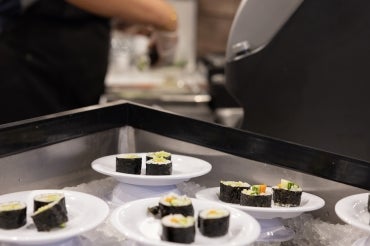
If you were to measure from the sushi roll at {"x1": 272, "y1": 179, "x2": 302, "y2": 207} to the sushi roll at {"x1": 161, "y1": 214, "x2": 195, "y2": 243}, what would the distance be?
238mm

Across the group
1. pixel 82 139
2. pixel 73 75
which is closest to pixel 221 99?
pixel 73 75

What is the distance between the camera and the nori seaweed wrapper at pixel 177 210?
1.05 m

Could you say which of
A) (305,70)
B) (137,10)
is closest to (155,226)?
(305,70)

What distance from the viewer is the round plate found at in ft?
3.20

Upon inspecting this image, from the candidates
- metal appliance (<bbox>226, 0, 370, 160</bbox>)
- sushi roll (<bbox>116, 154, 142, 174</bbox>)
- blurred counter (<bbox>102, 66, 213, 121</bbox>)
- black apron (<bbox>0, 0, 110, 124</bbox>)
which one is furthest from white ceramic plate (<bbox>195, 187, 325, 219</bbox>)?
blurred counter (<bbox>102, 66, 213, 121</bbox>)

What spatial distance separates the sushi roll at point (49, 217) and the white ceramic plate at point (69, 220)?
10 mm

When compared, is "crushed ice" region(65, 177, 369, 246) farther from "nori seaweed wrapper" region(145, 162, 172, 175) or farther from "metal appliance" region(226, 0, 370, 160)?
"metal appliance" region(226, 0, 370, 160)

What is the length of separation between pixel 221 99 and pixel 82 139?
6.59ft

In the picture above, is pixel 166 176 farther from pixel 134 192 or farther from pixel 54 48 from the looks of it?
pixel 54 48

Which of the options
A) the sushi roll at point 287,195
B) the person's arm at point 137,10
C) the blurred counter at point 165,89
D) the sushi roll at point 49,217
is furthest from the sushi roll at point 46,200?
the blurred counter at point 165,89

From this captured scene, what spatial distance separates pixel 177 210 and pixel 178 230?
0.08 metres

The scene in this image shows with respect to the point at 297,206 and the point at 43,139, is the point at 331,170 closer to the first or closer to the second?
the point at 297,206

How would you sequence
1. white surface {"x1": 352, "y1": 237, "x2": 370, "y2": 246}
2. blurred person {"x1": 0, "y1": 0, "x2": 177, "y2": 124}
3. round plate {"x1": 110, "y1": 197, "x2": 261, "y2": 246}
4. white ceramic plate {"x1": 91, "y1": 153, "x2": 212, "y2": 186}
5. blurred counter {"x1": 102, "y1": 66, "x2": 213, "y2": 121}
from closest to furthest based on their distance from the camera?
round plate {"x1": 110, "y1": 197, "x2": 261, "y2": 246}, white surface {"x1": 352, "y1": 237, "x2": 370, "y2": 246}, white ceramic plate {"x1": 91, "y1": 153, "x2": 212, "y2": 186}, blurred person {"x1": 0, "y1": 0, "x2": 177, "y2": 124}, blurred counter {"x1": 102, "y1": 66, "x2": 213, "y2": 121}

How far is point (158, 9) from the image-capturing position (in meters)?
2.32
